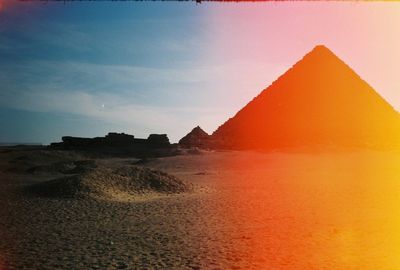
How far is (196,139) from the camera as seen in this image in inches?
2470

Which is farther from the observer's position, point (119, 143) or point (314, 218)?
point (119, 143)

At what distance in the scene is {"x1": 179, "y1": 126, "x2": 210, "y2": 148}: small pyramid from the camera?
61.3 m

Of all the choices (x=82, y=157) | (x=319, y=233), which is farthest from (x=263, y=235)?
(x=82, y=157)

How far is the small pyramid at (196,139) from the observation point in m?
61.3

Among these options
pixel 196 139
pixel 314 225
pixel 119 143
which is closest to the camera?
pixel 314 225

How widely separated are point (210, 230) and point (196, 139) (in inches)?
2038

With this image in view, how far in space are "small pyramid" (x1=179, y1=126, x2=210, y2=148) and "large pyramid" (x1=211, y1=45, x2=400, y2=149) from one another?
420cm

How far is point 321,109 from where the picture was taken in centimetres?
7844

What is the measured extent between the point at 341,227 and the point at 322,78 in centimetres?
7391

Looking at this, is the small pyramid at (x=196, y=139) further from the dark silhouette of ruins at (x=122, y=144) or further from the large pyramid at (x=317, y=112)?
the dark silhouette of ruins at (x=122, y=144)

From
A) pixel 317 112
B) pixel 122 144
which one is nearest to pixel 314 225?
pixel 122 144

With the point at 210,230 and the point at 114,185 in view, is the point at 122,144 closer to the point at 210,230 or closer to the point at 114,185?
the point at 114,185

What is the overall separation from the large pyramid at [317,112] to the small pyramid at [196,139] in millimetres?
4196

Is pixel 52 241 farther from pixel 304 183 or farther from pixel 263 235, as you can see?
pixel 304 183
